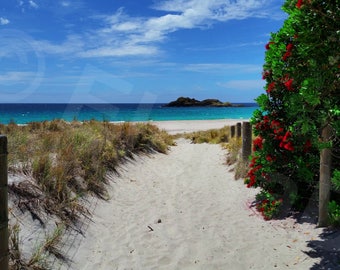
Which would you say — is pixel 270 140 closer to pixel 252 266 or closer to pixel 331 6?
pixel 252 266

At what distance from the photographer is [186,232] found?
6332 millimetres

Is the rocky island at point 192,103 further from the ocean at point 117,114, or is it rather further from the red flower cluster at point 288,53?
the red flower cluster at point 288,53

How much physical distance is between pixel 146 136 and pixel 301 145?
27.6 feet

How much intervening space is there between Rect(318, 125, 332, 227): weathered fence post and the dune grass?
419cm

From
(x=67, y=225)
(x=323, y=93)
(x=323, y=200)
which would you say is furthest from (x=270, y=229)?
(x=67, y=225)

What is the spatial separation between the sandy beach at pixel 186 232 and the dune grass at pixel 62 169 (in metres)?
0.47

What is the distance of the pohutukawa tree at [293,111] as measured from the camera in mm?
4199

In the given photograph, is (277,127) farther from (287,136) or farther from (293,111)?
(293,111)

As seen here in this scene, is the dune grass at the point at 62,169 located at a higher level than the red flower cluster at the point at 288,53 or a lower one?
lower

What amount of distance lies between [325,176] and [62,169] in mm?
4876

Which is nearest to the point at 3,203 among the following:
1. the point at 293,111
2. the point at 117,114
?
the point at 293,111

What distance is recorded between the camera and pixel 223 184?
376 inches

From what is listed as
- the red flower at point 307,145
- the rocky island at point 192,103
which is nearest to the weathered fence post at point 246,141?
the red flower at point 307,145

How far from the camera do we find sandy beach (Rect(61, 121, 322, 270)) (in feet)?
17.1
